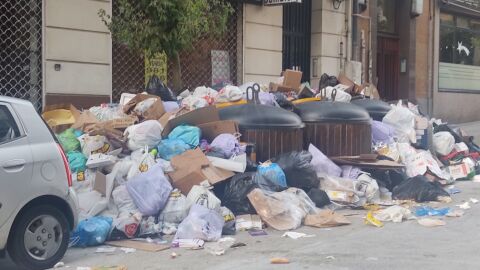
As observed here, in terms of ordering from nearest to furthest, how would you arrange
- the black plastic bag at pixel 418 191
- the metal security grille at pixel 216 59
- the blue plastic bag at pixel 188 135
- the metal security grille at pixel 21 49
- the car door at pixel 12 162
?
the car door at pixel 12 162, the blue plastic bag at pixel 188 135, the black plastic bag at pixel 418 191, the metal security grille at pixel 21 49, the metal security grille at pixel 216 59

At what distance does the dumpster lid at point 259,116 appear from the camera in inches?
367

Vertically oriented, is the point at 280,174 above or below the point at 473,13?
below

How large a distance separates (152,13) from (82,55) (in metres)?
2.15

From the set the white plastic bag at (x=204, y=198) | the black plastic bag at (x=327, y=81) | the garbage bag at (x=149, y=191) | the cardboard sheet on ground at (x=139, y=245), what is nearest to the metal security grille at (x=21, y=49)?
the garbage bag at (x=149, y=191)

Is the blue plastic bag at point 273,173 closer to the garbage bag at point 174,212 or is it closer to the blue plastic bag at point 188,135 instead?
the blue plastic bag at point 188,135

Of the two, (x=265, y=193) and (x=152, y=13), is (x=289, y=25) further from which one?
(x=265, y=193)

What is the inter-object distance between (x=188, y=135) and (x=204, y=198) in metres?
1.27

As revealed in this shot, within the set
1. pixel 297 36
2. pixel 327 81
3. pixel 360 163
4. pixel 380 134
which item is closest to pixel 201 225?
pixel 360 163

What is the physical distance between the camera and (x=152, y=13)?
34.0 feet

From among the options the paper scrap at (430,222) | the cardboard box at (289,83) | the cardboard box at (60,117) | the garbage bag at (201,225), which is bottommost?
the paper scrap at (430,222)

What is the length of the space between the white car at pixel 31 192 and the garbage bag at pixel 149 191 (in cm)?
128

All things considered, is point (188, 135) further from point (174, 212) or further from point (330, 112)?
point (330, 112)

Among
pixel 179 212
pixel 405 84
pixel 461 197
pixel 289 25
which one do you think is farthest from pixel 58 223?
pixel 405 84

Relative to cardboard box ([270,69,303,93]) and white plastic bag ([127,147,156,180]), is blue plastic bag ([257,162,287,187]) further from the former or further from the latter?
cardboard box ([270,69,303,93])
